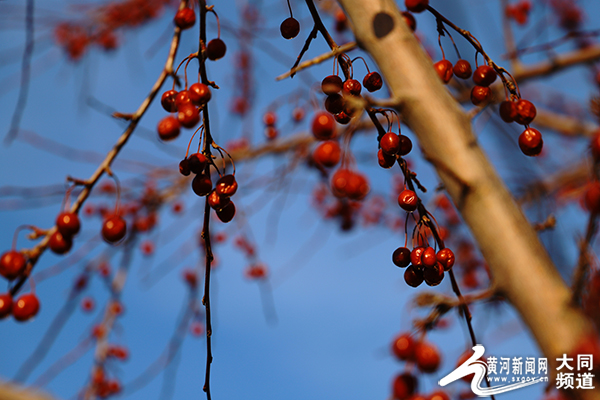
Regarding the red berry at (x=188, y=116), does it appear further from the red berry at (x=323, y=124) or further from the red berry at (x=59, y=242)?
the red berry at (x=59, y=242)

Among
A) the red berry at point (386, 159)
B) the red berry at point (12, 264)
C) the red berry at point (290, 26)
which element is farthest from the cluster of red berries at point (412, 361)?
the red berry at point (12, 264)

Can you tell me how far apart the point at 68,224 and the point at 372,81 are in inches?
39.8

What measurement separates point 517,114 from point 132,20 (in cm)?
335

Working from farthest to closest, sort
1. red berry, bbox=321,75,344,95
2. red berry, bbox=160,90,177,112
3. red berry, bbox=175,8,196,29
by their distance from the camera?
red berry, bbox=175,8,196,29 → red berry, bbox=160,90,177,112 → red berry, bbox=321,75,344,95

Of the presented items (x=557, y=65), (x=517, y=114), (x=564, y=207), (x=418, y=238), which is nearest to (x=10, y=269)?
(x=418, y=238)

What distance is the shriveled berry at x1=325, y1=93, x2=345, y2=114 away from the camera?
3.29ft

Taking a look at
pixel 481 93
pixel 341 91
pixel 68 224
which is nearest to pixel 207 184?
pixel 341 91

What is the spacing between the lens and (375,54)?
3.04ft

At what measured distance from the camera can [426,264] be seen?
103 cm

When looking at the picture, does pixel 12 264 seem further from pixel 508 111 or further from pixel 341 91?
pixel 508 111

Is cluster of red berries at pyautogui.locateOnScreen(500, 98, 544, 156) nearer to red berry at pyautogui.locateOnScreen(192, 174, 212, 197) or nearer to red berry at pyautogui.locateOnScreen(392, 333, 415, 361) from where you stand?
red berry at pyautogui.locateOnScreen(392, 333, 415, 361)

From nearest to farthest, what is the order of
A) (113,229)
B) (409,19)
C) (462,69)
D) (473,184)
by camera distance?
1. (473,184)
2. (462,69)
3. (409,19)
4. (113,229)

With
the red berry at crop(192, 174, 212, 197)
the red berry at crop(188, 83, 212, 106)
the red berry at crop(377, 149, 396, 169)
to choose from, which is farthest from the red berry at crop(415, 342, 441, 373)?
the red berry at crop(188, 83, 212, 106)

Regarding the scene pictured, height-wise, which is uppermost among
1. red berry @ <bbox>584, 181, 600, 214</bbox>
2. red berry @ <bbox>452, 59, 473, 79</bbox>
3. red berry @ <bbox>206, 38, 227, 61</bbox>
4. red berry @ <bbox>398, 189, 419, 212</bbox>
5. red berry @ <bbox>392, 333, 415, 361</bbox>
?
red berry @ <bbox>206, 38, 227, 61</bbox>
